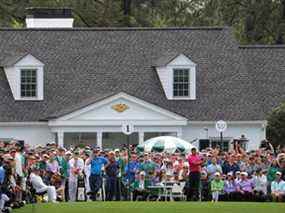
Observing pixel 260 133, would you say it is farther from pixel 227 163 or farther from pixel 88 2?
pixel 88 2

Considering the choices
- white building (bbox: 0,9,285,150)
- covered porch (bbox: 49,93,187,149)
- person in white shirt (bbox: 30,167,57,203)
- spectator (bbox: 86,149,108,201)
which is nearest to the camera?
person in white shirt (bbox: 30,167,57,203)

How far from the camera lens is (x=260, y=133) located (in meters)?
Result: 62.2

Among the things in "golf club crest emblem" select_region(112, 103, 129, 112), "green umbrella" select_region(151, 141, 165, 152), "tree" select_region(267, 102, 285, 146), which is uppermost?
"golf club crest emblem" select_region(112, 103, 129, 112)

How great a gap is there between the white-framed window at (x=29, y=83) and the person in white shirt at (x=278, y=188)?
18753 mm

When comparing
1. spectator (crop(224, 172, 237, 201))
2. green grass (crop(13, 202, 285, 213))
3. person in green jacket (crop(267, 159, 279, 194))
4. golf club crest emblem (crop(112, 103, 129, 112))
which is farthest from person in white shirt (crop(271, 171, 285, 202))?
golf club crest emblem (crop(112, 103, 129, 112))

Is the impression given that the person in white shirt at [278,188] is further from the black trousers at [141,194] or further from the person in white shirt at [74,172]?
the person in white shirt at [74,172]

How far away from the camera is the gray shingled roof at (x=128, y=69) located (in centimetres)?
6266

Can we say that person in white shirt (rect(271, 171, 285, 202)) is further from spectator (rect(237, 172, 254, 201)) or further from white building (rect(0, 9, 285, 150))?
white building (rect(0, 9, 285, 150))

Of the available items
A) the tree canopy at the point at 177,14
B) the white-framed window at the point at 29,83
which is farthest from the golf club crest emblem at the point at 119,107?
the tree canopy at the point at 177,14

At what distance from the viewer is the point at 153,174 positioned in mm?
47125

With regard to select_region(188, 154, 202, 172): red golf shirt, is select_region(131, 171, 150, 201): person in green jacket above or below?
below

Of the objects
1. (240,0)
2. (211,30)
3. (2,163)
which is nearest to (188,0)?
(240,0)

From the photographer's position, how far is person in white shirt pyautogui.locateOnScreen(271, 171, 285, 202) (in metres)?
46.2

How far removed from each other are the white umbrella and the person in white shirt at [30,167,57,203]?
33.2 feet
